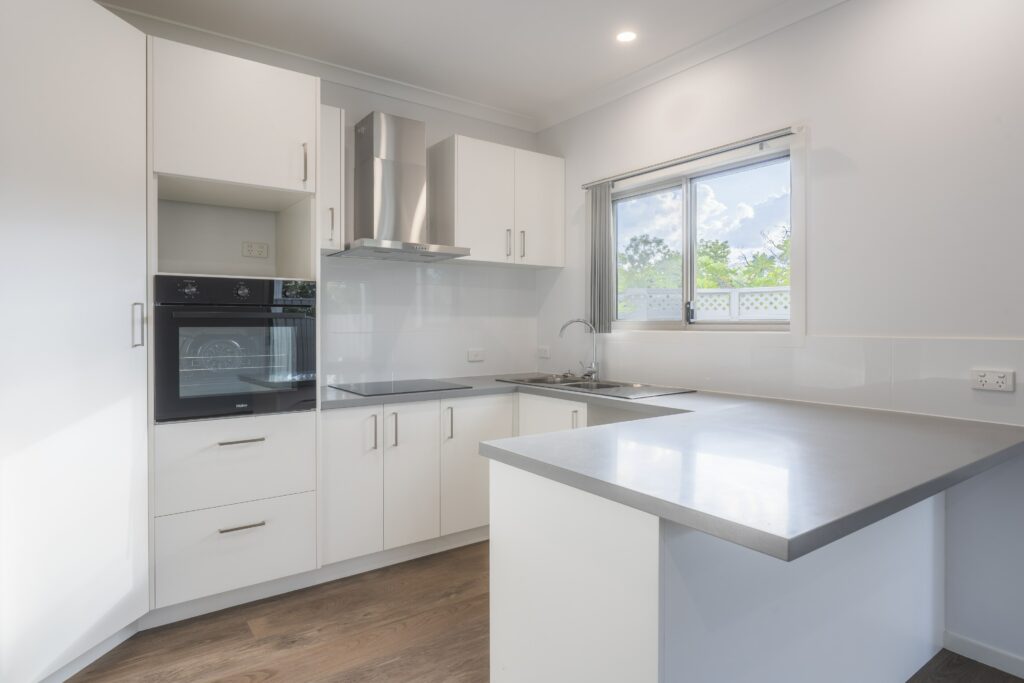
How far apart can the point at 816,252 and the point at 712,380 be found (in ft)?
2.56

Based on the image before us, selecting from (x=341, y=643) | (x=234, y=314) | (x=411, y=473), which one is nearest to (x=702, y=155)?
(x=411, y=473)

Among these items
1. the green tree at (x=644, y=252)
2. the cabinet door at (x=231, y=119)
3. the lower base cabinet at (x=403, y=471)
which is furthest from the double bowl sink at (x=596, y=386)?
the cabinet door at (x=231, y=119)

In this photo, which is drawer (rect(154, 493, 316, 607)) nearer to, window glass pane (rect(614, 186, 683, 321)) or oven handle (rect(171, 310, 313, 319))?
oven handle (rect(171, 310, 313, 319))

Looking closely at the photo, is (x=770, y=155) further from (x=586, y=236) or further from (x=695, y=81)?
(x=586, y=236)

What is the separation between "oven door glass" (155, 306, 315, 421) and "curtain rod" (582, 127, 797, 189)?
1.90 m

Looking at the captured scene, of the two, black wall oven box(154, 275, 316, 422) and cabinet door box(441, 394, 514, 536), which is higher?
black wall oven box(154, 275, 316, 422)

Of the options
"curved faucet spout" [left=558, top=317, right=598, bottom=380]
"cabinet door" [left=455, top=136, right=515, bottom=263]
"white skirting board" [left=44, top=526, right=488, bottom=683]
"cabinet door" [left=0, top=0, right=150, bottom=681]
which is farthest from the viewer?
"curved faucet spout" [left=558, top=317, right=598, bottom=380]

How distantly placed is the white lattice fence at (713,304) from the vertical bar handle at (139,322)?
2.46 metres

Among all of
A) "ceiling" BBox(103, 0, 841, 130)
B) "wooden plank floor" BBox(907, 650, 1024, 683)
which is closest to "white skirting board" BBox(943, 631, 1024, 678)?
"wooden plank floor" BBox(907, 650, 1024, 683)

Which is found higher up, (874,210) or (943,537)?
(874,210)

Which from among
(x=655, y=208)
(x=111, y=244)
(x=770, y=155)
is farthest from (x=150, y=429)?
(x=770, y=155)

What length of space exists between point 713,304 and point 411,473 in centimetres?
178

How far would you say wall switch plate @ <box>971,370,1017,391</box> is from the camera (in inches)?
74.2

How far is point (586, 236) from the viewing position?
3.61 m
